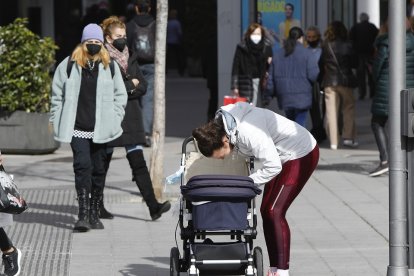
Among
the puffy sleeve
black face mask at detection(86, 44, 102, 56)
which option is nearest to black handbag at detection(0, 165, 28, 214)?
the puffy sleeve

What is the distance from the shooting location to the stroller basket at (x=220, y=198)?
26.0ft

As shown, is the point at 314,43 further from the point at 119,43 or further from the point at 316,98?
the point at 119,43

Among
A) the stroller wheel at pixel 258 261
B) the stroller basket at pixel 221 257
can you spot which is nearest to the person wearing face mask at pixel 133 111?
the stroller wheel at pixel 258 261

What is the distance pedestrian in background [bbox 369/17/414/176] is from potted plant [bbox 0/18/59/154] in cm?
431

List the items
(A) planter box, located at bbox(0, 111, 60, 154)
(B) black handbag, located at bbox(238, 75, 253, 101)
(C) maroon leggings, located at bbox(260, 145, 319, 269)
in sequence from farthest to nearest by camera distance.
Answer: (B) black handbag, located at bbox(238, 75, 253, 101) < (A) planter box, located at bbox(0, 111, 60, 154) < (C) maroon leggings, located at bbox(260, 145, 319, 269)

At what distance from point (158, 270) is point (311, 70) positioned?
7.17m

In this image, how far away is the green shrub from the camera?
1617 centimetres

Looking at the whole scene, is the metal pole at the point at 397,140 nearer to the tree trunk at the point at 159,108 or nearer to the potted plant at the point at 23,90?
the tree trunk at the point at 159,108

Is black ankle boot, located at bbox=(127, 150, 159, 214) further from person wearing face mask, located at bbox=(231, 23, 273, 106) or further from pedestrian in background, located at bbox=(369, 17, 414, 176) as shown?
person wearing face mask, located at bbox=(231, 23, 273, 106)

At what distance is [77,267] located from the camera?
31.4 feet

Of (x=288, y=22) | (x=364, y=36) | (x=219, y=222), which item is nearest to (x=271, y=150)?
(x=219, y=222)

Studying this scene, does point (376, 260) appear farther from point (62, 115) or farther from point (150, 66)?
point (150, 66)

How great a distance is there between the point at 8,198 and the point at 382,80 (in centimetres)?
623

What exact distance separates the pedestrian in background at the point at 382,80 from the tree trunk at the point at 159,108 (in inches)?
103
